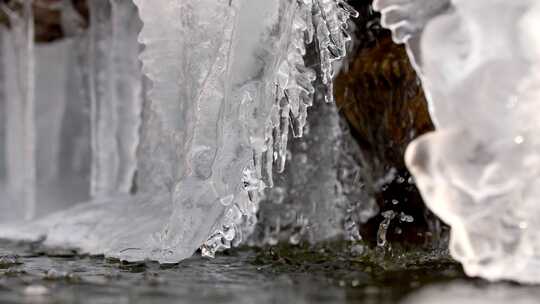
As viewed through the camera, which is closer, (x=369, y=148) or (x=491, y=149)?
(x=491, y=149)

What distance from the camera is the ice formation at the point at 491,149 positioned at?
93.8 inches

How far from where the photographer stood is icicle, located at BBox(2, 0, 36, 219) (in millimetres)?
5621

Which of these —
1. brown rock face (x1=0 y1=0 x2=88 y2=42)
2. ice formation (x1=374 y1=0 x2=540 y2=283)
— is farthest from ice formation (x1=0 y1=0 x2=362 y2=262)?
brown rock face (x1=0 y1=0 x2=88 y2=42)

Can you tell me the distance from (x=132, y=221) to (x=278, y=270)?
4.15ft

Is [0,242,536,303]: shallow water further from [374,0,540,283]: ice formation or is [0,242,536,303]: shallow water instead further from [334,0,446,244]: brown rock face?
[334,0,446,244]: brown rock face

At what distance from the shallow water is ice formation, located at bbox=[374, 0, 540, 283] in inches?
5.0

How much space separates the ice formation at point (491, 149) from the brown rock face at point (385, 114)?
1244 mm

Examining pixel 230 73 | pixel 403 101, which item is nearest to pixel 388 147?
pixel 403 101

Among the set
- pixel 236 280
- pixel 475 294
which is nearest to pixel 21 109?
pixel 236 280

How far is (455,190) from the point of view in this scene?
2.38 meters

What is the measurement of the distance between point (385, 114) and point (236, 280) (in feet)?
4.85

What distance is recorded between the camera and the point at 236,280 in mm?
2650

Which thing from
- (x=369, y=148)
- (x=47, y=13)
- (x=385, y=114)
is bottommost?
(x=369, y=148)

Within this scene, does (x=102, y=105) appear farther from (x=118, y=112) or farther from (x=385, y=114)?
(x=385, y=114)
